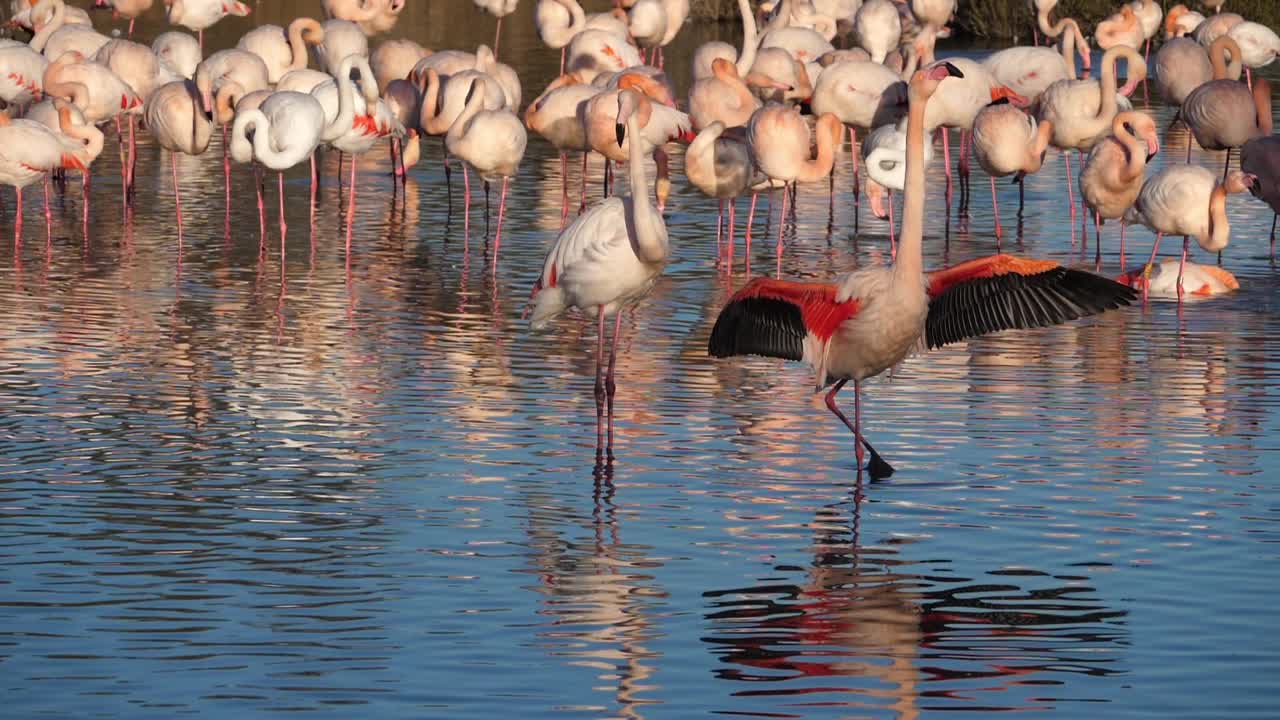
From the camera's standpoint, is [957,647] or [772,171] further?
[772,171]

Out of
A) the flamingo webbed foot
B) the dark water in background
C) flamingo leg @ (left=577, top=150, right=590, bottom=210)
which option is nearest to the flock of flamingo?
the flamingo webbed foot

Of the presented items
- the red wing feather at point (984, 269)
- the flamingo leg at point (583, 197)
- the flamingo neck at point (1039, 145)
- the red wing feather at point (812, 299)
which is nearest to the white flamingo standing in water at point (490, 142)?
the flamingo leg at point (583, 197)

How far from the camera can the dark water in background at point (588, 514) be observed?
586 centimetres

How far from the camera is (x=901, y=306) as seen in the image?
8008 mm

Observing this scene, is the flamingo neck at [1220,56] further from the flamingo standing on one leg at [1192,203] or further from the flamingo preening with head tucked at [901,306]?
the flamingo preening with head tucked at [901,306]

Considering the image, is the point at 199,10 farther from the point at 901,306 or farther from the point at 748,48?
the point at 901,306

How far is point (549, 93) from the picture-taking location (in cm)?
1559

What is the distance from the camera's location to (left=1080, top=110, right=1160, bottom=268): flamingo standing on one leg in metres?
13.5

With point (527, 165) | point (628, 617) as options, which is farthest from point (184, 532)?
point (527, 165)

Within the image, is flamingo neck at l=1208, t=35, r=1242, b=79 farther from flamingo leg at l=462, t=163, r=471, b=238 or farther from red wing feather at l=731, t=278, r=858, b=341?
red wing feather at l=731, t=278, r=858, b=341

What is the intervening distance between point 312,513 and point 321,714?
2.14 meters

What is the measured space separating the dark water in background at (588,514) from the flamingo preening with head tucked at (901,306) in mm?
484

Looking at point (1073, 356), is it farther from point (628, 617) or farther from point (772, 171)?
point (628, 617)

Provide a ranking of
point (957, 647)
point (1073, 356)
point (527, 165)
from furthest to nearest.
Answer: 1. point (527, 165)
2. point (1073, 356)
3. point (957, 647)
